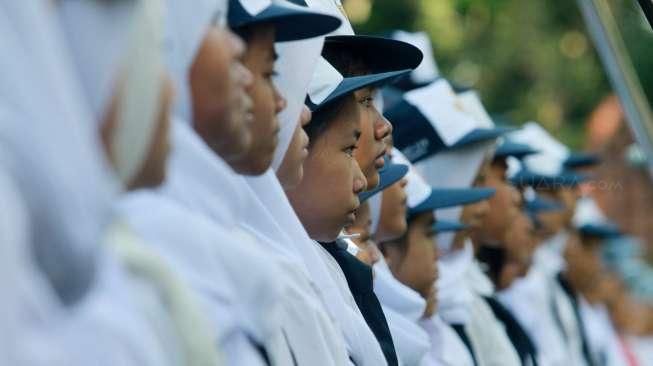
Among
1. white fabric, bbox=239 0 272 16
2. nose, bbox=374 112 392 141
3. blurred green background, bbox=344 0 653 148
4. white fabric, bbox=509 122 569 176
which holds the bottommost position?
blurred green background, bbox=344 0 653 148

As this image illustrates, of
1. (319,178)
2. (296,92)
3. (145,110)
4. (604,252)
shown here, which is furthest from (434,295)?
(604,252)

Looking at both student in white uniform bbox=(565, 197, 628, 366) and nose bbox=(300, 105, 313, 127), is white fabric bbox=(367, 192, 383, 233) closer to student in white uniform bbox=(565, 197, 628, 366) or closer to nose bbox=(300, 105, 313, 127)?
nose bbox=(300, 105, 313, 127)

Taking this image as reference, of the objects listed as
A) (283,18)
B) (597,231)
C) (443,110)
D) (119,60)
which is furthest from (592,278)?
(119,60)

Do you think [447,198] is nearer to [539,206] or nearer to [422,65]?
[422,65]

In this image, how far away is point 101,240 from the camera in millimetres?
3070

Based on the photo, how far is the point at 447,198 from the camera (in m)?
7.53

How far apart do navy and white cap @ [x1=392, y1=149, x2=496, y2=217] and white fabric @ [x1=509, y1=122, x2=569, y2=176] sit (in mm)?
3464

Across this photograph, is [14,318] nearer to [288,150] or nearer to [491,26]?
[288,150]

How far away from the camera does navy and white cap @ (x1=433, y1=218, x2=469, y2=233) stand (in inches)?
309

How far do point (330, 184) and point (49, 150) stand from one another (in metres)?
2.80

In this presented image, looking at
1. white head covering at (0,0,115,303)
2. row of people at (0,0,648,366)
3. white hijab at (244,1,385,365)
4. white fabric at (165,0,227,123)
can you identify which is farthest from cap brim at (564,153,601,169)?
white head covering at (0,0,115,303)

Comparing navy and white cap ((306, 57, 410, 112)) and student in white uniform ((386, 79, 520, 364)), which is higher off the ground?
navy and white cap ((306, 57, 410, 112))

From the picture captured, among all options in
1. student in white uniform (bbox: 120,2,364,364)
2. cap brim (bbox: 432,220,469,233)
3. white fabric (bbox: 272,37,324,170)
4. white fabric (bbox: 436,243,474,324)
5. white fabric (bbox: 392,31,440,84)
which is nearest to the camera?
student in white uniform (bbox: 120,2,364,364)

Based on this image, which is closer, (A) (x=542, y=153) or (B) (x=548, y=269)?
(A) (x=542, y=153)
